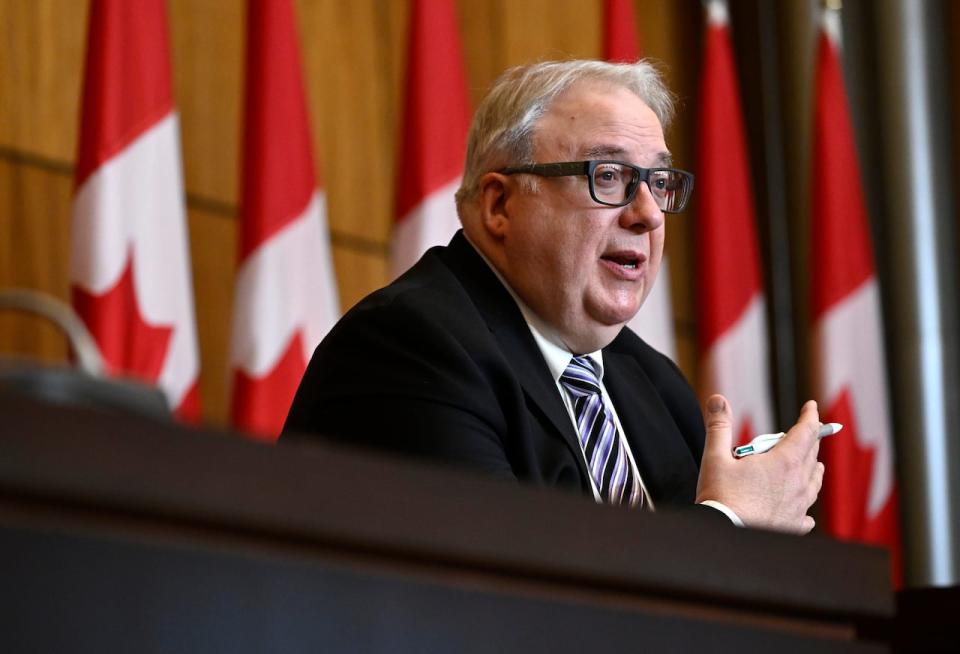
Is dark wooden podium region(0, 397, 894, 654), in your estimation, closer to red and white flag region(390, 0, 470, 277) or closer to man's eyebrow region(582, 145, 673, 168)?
man's eyebrow region(582, 145, 673, 168)

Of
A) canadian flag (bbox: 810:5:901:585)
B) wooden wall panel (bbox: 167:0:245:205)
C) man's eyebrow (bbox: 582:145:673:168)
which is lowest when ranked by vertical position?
canadian flag (bbox: 810:5:901:585)

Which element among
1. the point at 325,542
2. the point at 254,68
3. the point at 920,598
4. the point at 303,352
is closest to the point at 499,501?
the point at 325,542

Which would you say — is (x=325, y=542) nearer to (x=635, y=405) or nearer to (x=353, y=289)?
(x=635, y=405)

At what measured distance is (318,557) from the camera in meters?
0.97

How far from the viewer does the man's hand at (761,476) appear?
80.3 inches

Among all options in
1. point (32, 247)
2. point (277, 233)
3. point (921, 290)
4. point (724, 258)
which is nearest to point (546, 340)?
point (277, 233)

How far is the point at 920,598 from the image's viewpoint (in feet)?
7.09

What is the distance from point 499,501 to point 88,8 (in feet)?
10.8

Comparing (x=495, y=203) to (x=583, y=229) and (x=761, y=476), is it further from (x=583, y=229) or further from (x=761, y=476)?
(x=761, y=476)

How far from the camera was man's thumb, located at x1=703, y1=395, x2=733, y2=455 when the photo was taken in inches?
82.0

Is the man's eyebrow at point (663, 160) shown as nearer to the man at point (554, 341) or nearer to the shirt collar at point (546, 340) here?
the man at point (554, 341)

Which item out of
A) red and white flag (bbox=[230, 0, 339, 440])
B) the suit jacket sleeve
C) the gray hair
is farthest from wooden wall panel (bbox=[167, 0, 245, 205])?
the suit jacket sleeve

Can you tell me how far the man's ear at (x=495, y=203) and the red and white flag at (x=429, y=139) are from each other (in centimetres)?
182

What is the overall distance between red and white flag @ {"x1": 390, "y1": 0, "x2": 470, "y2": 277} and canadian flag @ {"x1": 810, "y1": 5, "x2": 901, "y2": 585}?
1.99 m
